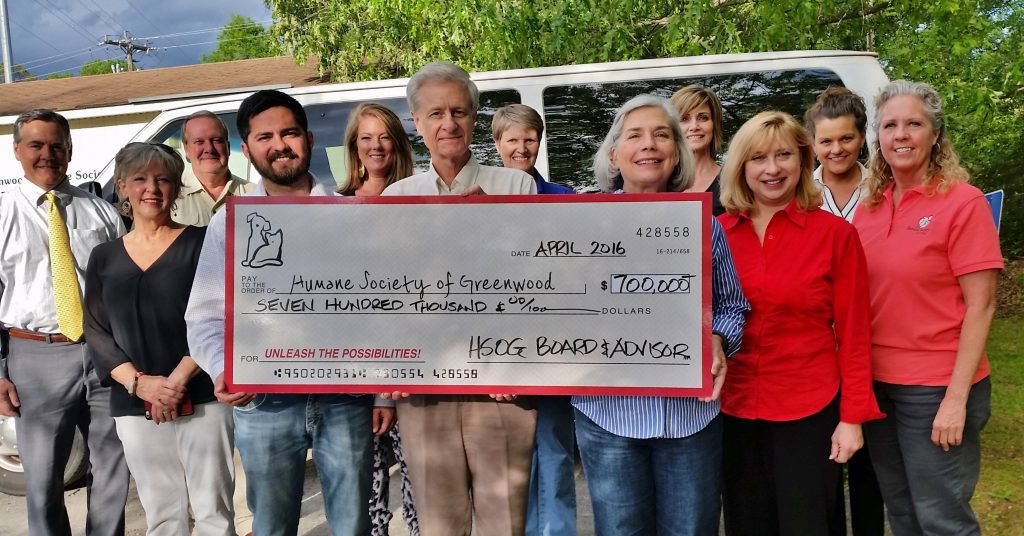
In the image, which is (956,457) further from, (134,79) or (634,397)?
(134,79)

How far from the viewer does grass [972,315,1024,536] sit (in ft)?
11.9

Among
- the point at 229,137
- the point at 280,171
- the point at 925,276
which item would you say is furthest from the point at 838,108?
the point at 229,137

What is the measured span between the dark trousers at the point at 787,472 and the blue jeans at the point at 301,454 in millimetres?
1212

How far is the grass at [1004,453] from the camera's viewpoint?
3.64 m

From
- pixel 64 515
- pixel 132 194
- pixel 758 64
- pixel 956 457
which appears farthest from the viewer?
pixel 758 64

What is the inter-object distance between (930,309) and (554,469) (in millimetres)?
1321

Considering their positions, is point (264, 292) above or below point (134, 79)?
below

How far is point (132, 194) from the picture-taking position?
109 inches

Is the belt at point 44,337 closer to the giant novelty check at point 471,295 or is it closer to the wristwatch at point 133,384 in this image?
the wristwatch at point 133,384

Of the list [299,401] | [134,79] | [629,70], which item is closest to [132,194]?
[299,401]

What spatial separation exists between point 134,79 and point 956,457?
26.6 meters

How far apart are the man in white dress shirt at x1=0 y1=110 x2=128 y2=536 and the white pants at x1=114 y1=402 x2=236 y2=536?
38cm

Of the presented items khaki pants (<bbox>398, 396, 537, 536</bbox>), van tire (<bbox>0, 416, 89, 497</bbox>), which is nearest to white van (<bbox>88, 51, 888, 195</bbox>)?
van tire (<bbox>0, 416, 89, 497</bbox>)

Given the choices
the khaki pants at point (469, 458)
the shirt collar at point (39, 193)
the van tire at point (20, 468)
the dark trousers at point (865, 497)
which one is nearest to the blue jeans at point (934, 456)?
the dark trousers at point (865, 497)
